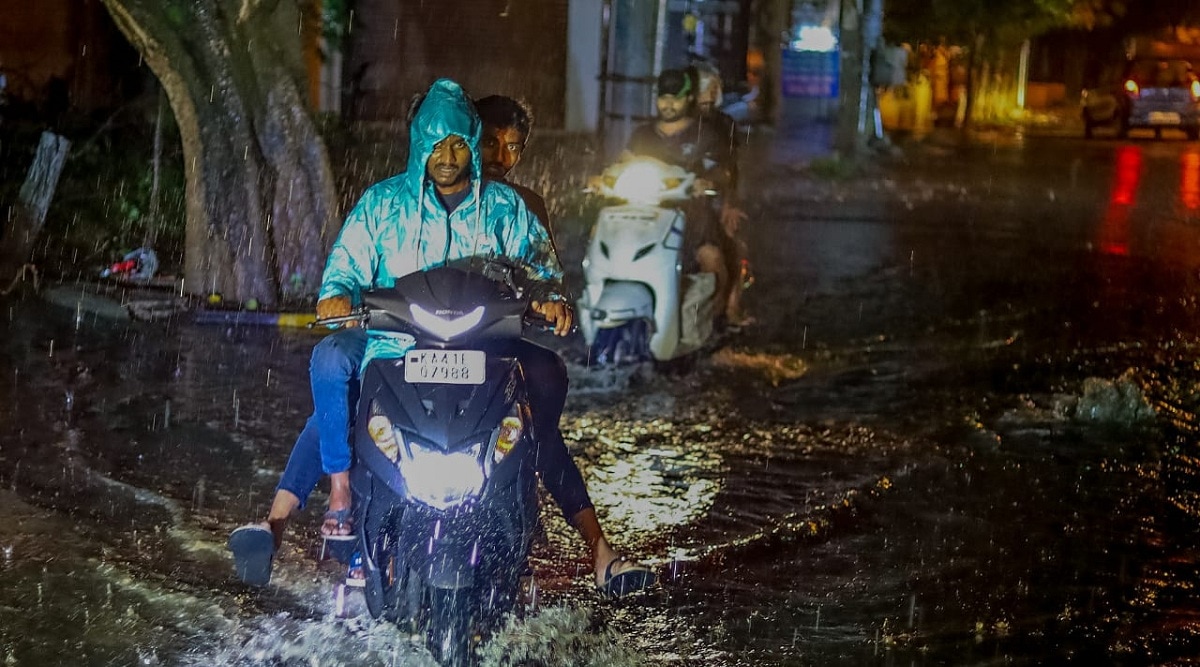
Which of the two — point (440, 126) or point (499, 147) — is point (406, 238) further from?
point (499, 147)

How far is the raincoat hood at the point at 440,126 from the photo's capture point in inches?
185

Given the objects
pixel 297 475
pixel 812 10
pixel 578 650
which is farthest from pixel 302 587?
pixel 812 10

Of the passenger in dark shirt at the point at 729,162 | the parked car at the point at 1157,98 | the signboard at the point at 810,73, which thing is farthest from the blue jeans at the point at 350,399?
the parked car at the point at 1157,98

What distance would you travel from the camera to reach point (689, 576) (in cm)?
568

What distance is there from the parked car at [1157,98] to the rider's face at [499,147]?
30.4 meters

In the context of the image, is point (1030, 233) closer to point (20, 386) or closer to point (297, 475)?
point (20, 386)

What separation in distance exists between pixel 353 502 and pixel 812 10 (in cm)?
3166

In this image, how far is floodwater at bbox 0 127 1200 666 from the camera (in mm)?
5008

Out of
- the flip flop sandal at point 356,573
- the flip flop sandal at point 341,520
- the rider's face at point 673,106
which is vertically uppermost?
the rider's face at point 673,106

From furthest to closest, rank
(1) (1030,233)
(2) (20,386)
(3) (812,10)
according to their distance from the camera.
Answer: (3) (812,10)
(1) (1030,233)
(2) (20,386)

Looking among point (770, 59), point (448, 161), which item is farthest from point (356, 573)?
point (770, 59)

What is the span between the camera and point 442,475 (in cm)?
432

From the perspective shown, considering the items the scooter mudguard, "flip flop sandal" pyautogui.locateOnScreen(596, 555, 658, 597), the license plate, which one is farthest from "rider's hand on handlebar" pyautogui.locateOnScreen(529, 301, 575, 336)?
the scooter mudguard

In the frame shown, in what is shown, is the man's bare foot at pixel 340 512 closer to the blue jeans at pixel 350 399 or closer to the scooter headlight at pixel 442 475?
the blue jeans at pixel 350 399
